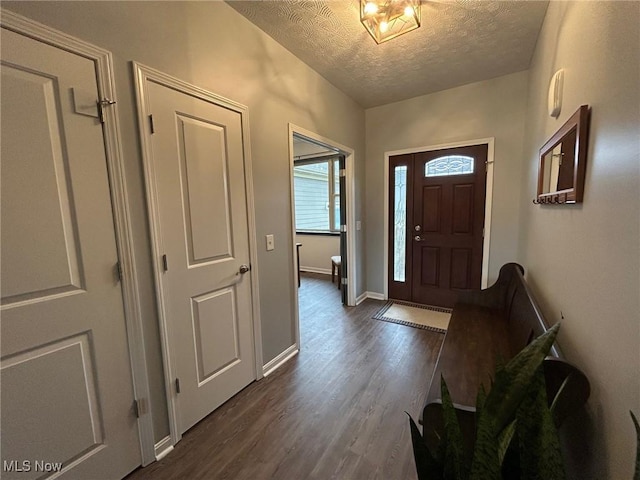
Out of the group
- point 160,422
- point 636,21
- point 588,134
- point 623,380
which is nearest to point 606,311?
point 623,380

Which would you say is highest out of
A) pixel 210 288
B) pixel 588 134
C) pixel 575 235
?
pixel 588 134

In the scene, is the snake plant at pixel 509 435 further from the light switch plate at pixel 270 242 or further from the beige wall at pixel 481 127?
the beige wall at pixel 481 127

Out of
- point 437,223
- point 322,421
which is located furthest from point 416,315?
point 322,421

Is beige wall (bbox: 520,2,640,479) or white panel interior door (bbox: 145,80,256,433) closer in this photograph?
beige wall (bbox: 520,2,640,479)

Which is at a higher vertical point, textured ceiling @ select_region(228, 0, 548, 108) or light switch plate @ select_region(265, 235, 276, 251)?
textured ceiling @ select_region(228, 0, 548, 108)

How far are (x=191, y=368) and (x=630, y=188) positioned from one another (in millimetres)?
2080

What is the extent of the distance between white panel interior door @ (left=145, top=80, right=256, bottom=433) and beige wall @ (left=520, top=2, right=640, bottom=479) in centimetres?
180

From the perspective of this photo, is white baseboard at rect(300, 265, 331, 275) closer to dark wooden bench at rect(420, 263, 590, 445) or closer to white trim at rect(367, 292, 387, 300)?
white trim at rect(367, 292, 387, 300)

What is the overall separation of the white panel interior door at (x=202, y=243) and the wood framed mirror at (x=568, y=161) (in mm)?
1783

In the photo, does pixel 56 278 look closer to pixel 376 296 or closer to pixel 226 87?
pixel 226 87

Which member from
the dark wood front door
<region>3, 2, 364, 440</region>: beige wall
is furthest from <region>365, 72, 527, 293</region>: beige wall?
<region>3, 2, 364, 440</region>: beige wall

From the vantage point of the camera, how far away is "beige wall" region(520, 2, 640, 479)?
690mm

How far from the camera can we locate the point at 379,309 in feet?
11.6

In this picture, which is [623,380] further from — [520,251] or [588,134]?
[520,251]
